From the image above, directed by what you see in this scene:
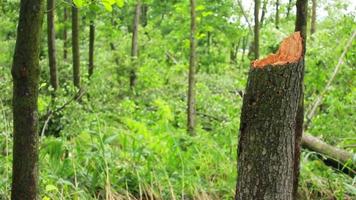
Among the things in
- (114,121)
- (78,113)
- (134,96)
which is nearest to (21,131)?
(78,113)

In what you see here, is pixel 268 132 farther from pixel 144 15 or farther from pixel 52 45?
pixel 144 15

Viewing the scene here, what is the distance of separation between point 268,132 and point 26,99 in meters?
1.45

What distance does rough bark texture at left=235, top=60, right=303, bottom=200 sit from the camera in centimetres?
303

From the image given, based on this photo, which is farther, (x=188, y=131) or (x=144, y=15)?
(x=144, y=15)

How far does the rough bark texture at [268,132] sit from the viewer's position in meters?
3.03

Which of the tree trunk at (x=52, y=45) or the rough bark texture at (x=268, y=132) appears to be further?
the tree trunk at (x=52, y=45)

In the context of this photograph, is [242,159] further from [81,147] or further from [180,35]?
[180,35]

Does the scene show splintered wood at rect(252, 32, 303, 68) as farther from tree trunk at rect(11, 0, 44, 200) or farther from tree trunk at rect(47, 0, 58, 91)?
tree trunk at rect(47, 0, 58, 91)

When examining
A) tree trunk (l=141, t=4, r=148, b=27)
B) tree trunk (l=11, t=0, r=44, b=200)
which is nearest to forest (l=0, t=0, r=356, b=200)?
tree trunk (l=11, t=0, r=44, b=200)

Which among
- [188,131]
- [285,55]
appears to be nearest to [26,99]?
[285,55]

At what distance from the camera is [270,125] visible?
309cm

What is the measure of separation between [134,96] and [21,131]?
338 inches

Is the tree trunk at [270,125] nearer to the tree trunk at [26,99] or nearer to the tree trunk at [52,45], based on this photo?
the tree trunk at [26,99]

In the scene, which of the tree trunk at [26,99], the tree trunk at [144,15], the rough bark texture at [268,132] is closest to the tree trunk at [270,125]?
the rough bark texture at [268,132]
